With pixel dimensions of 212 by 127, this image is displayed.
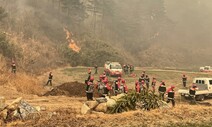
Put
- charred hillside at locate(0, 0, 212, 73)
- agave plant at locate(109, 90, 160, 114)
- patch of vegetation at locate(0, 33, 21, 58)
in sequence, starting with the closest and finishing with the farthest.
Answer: agave plant at locate(109, 90, 160, 114) → patch of vegetation at locate(0, 33, 21, 58) → charred hillside at locate(0, 0, 212, 73)

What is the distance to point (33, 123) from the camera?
1460cm

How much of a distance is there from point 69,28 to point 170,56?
28188 mm

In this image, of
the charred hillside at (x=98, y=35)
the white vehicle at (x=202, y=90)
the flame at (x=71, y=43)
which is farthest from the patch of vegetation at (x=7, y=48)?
the white vehicle at (x=202, y=90)

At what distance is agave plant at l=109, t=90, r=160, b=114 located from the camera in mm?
17328

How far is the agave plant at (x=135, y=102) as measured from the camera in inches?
682

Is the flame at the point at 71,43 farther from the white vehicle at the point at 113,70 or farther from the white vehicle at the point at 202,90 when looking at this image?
the white vehicle at the point at 202,90

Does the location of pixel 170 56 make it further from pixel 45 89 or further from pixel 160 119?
pixel 160 119

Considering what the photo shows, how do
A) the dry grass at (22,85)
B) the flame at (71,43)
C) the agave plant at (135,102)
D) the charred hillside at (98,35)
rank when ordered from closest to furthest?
the agave plant at (135,102), the dry grass at (22,85), the charred hillside at (98,35), the flame at (71,43)

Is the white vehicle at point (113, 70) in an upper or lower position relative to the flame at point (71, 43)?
lower

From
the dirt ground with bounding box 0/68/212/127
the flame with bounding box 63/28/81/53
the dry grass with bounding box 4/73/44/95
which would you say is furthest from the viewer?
the flame with bounding box 63/28/81/53

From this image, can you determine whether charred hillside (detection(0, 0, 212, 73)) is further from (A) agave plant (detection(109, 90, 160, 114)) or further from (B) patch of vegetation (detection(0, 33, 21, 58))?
(A) agave plant (detection(109, 90, 160, 114))

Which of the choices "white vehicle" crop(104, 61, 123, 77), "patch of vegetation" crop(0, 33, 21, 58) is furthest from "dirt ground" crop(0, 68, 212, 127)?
"patch of vegetation" crop(0, 33, 21, 58)

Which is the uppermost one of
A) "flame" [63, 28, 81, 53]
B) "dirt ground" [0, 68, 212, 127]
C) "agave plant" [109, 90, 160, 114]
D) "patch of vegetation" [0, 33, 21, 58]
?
"flame" [63, 28, 81, 53]

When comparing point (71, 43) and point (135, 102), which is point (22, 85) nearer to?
point (135, 102)
